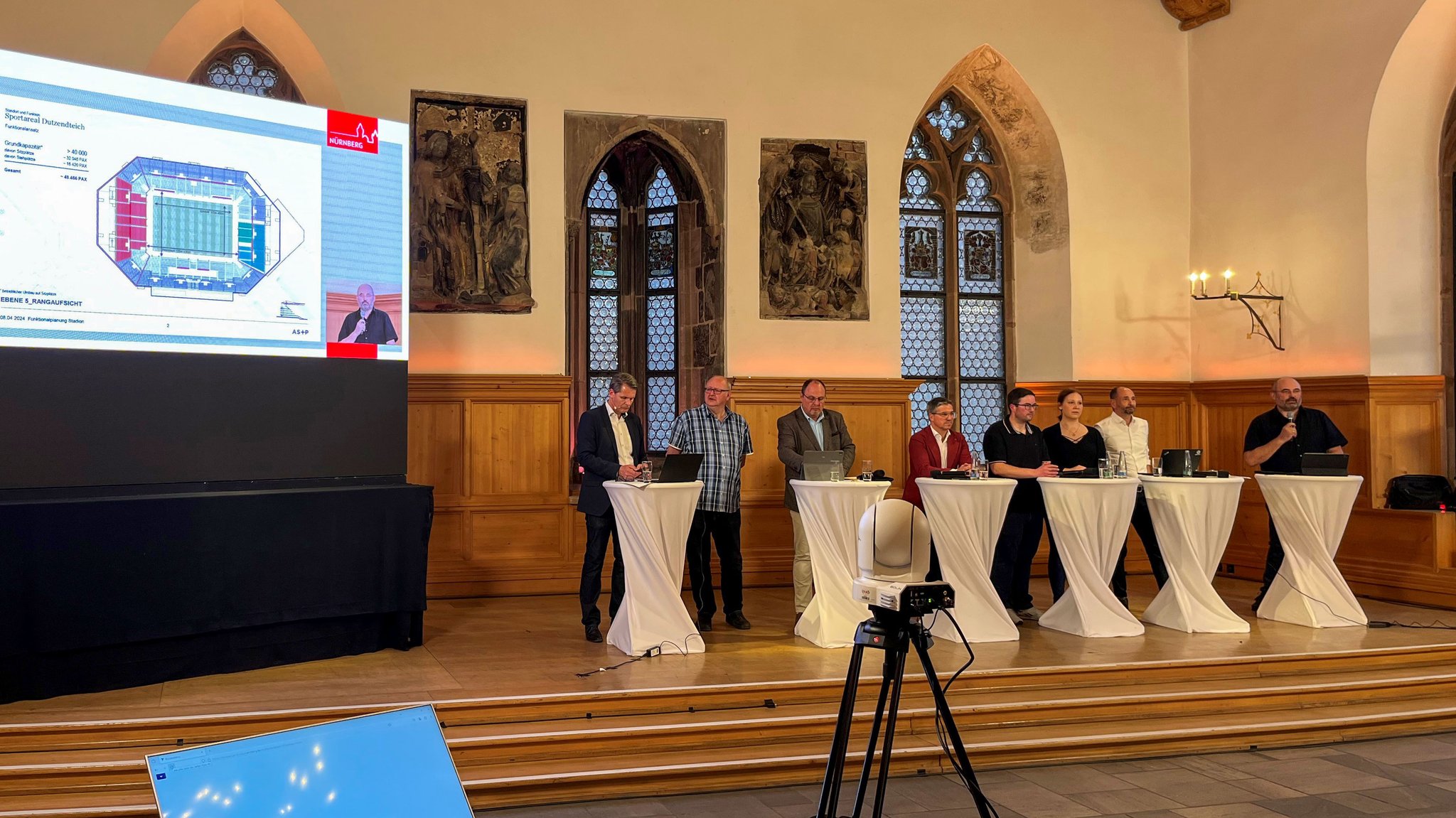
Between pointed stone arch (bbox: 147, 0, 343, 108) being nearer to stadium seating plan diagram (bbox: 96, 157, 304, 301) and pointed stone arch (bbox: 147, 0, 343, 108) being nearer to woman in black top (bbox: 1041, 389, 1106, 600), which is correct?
stadium seating plan diagram (bbox: 96, 157, 304, 301)

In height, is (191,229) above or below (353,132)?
below

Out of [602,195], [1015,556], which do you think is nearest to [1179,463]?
[1015,556]

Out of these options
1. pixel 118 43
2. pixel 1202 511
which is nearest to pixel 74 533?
pixel 118 43

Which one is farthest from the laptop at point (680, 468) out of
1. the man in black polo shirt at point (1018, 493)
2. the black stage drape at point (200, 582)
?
the man in black polo shirt at point (1018, 493)

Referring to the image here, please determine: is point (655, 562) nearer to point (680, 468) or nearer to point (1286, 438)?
point (680, 468)

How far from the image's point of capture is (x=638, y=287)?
8992 mm

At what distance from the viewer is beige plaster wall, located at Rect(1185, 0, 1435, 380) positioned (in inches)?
314

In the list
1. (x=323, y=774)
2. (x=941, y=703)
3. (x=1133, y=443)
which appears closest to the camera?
(x=323, y=774)

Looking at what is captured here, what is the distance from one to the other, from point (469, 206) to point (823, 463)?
332 centimetres

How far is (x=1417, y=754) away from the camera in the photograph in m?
4.94

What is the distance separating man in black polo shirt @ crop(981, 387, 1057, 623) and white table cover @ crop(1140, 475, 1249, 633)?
2.08ft

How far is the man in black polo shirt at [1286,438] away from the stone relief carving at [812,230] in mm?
2847

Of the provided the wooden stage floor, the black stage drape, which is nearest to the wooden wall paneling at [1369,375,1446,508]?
the wooden stage floor

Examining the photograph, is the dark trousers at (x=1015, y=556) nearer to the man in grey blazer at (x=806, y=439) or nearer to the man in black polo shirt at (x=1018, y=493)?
the man in black polo shirt at (x=1018, y=493)
